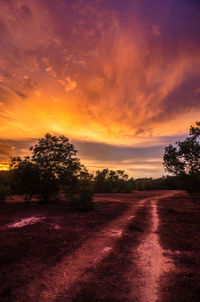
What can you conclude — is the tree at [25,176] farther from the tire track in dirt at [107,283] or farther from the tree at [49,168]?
the tire track in dirt at [107,283]

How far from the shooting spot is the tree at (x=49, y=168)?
86.2 feet

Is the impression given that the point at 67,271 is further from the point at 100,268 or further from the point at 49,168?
the point at 49,168

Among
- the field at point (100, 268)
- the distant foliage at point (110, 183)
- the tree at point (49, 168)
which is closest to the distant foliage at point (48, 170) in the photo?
the tree at point (49, 168)

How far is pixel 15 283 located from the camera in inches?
198

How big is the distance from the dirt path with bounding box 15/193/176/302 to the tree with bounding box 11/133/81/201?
1826 centimetres

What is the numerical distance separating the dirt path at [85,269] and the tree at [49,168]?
18258 millimetres

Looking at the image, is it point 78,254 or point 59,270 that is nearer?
point 59,270

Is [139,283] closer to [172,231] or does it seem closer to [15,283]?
[15,283]

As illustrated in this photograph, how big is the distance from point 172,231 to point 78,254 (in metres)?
7.22

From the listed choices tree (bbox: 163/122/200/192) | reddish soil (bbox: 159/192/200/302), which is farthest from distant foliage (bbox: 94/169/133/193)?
reddish soil (bbox: 159/192/200/302)

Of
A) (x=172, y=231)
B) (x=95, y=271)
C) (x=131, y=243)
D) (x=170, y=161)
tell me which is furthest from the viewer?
(x=170, y=161)

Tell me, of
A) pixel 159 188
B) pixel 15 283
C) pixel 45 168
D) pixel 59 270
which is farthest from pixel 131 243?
pixel 159 188

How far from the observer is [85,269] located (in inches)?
233

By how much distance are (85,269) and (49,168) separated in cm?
2300
